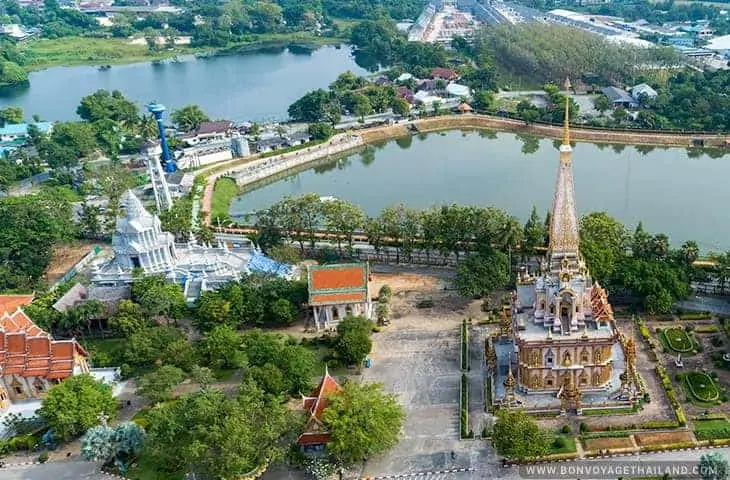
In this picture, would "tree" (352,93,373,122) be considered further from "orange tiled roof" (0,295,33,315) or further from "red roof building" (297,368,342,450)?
"red roof building" (297,368,342,450)

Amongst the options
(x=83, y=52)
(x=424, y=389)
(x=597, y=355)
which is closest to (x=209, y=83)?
(x=83, y=52)

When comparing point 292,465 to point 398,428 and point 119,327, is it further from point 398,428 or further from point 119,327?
point 119,327

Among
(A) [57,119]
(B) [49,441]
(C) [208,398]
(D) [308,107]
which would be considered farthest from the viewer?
(A) [57,119]

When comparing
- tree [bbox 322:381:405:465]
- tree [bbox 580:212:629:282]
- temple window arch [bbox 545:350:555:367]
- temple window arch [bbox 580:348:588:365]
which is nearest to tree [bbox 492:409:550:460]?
temple window arch [bbox 545:350:555:367]

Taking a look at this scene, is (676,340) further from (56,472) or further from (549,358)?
(56,472)

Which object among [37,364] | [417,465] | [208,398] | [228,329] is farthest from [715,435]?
[37,364]

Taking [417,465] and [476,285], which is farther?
[476,285]
